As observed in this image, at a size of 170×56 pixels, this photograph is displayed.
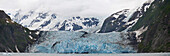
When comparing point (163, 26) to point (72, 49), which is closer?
point (163, 26)

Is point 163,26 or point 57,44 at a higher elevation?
point 163,26

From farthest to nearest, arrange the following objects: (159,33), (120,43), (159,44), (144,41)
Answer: (120,43), (144,41), (159,33), (159,44)

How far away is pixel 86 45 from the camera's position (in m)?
192

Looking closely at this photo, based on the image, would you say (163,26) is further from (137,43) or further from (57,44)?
(57,44)

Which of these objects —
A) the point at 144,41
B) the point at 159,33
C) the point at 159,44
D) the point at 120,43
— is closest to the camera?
the point at 159,44

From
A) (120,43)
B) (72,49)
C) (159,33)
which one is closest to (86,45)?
(72,49)

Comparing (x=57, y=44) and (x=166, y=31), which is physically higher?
(x=166, y=31)

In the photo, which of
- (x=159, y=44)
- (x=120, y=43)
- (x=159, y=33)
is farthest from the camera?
(x=120, y=43)

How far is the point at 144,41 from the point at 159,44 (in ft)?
93.8

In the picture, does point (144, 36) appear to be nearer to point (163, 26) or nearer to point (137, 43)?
point (137, 43)

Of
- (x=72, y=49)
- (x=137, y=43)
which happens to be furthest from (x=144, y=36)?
(x=72, y=49)

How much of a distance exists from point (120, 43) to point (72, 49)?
107 ft

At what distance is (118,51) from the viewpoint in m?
189

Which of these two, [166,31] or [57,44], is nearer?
[166,31]
